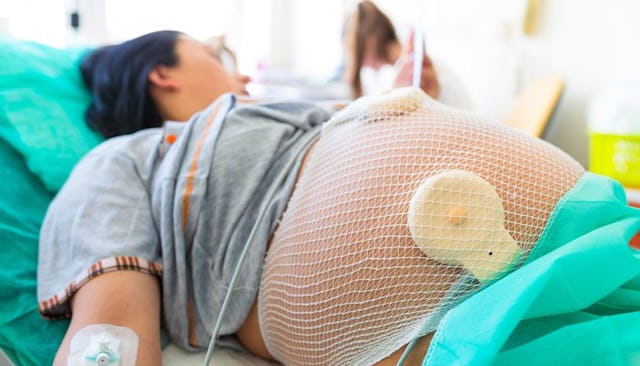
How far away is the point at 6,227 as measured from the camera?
733 millimetres

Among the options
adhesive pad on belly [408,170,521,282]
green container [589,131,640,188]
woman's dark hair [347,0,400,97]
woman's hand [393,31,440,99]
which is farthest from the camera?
woman's dark hair [347,0,400,97]

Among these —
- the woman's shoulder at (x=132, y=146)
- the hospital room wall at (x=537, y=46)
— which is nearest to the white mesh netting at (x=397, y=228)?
the woman's shoulder at (x=132, y=146)

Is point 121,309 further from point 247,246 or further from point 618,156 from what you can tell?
point 618,156

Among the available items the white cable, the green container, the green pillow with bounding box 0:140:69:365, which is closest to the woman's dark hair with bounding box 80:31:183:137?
the green pillow with bounding box 0:140:69:365

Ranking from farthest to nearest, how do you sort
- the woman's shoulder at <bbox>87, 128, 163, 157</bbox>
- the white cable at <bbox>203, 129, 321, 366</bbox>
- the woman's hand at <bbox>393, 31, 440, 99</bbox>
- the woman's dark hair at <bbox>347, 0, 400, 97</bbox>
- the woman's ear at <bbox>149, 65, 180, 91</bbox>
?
the woman's dark hair at <bbox>347, 0, 400, 97</bbox> → the woman's hand at <bbox>393, 31, 440, 99</bbox> → the woman's ear at <bbox>149, 65, 180, 91</bbox> → the woman's shoulder at <bbox>87, 128, 163, 157</bbox> → the white cable at <bbox>203, 129, 321, 366</bbox>

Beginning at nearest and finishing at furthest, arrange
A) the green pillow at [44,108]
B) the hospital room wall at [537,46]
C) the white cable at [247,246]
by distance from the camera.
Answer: the white cable at [247,246], the green pillow at [44,108], the hospital room wall at [537,46]

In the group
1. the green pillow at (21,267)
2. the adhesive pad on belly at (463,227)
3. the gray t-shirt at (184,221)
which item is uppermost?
the adhesive pad on belly at (463,227)

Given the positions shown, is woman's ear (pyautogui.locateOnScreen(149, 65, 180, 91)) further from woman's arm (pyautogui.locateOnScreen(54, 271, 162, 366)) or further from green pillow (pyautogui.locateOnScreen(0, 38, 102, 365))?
woman's arm (pyautogui.locateOnScreen(54, 271, 162, 366))

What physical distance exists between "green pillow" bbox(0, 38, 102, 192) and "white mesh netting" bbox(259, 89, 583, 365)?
1.63ft

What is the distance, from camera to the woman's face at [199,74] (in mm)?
994

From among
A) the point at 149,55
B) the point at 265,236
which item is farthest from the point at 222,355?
the point at 149,55

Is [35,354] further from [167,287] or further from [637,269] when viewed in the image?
[637,269]

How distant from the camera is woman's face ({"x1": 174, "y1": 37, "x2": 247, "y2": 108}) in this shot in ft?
3.26

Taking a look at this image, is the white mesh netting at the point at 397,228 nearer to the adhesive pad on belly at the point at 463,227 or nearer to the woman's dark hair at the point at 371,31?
the adhesive pad on belly at the point at 463,227
